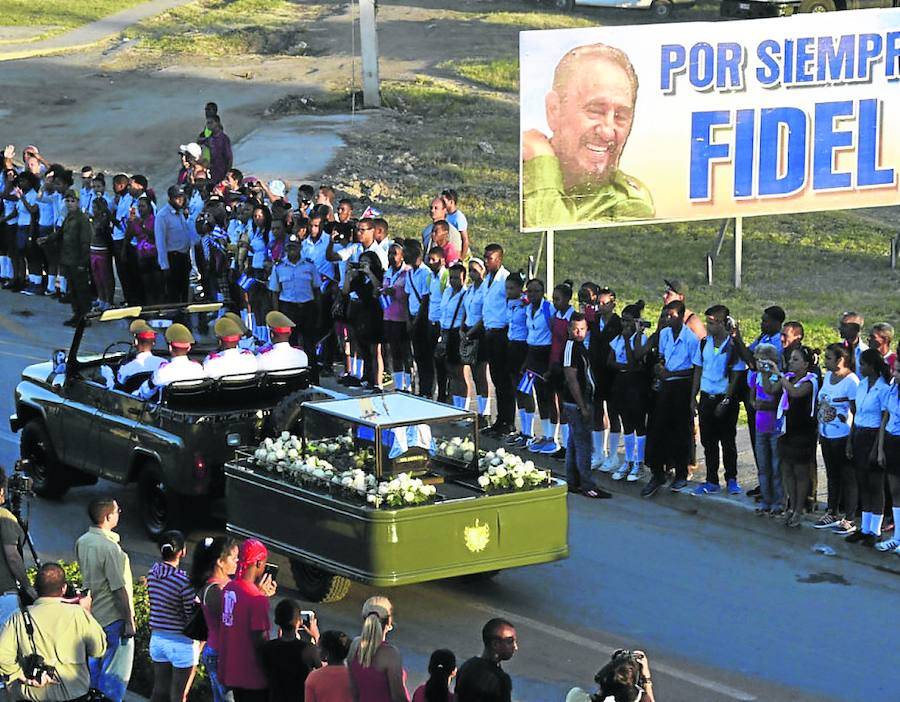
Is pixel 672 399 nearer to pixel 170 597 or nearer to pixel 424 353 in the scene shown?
pixel 424 353

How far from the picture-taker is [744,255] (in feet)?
100

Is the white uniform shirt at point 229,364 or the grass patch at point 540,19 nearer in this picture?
the white uniform shirt at point 229,364

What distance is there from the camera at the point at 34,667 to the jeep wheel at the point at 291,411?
5.16 meters

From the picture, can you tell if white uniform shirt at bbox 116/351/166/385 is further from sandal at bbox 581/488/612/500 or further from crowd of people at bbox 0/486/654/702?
crowd of people at bbox 0/486/654/702

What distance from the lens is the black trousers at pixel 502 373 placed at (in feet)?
64.3

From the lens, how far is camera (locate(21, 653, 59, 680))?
420 inches

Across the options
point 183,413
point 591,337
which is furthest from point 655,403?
point 183,413

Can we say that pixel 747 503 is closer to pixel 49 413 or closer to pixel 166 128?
pixel 49 413

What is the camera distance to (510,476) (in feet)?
47.3

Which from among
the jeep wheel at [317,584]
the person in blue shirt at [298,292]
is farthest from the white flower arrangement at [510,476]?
the person in blue shirt at [298,292]

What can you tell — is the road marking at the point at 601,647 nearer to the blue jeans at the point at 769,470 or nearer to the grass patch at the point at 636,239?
the blue jeans at the point at 769,470

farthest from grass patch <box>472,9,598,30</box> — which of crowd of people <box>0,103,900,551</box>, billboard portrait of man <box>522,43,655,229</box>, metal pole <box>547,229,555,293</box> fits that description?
metal pole <box>547,229,555,293</box>

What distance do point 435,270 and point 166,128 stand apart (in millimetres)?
21469

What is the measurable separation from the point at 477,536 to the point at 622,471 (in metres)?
4.59
